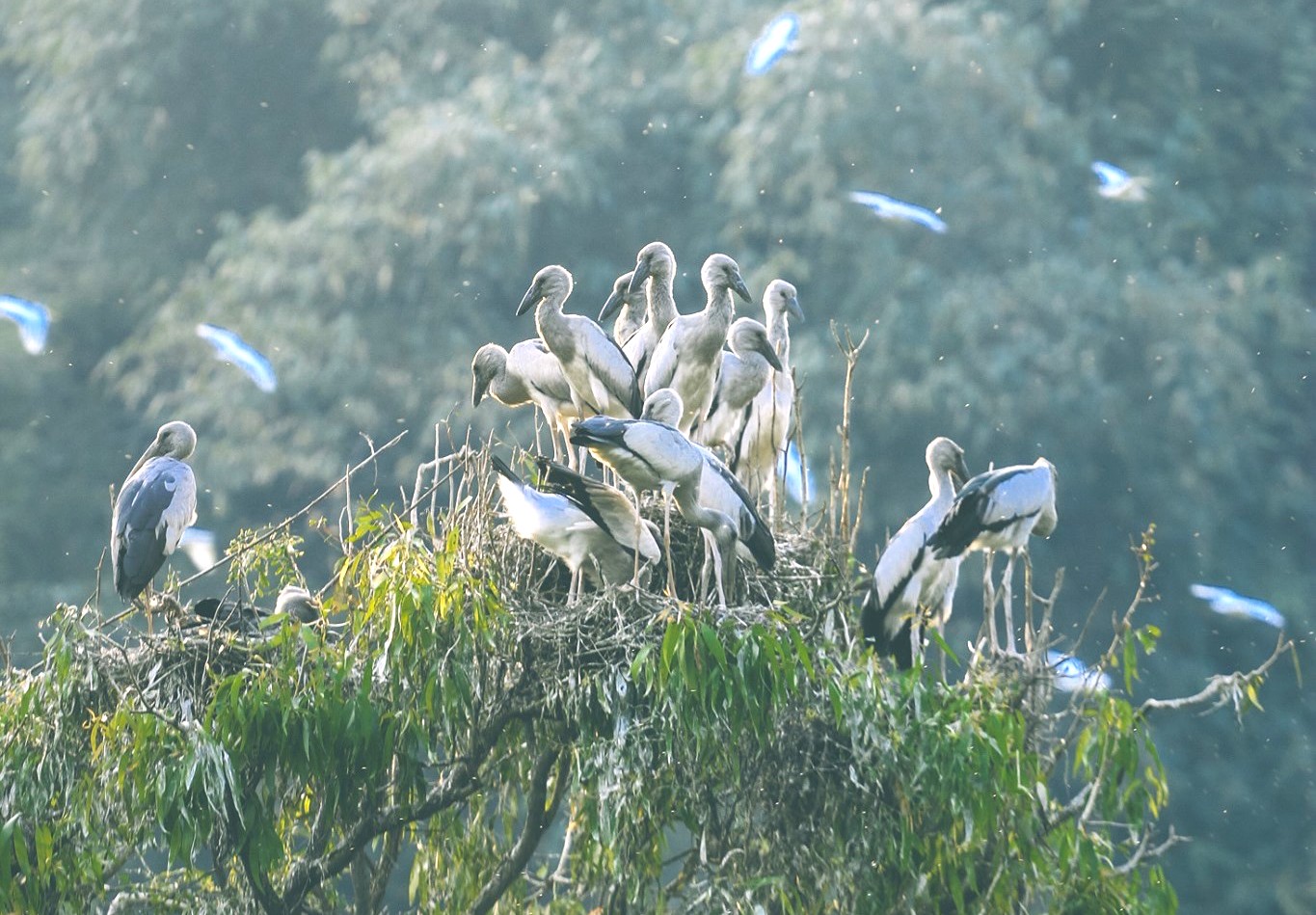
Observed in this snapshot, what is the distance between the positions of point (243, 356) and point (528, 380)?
5.82 meters

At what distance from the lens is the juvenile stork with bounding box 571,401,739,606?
511 centimetres

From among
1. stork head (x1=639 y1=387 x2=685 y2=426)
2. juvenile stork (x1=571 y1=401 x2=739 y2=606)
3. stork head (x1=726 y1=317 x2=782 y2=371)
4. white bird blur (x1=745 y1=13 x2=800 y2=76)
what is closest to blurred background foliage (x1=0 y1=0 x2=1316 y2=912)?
Answer: white bird blur (x1=745 y1=13 x2=800 y2=76)

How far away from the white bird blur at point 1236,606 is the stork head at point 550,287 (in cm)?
628

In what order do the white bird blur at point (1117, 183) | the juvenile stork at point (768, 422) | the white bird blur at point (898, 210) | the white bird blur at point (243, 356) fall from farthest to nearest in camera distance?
the white bird blur at point (1117, 183) → the white bird blur at point (243, 356) → the white bird blur at point (898, 210) → the juvenile stork at point (768, 422)

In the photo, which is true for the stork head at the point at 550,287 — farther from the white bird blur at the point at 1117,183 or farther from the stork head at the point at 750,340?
the white bird blur at the point at 1117,183

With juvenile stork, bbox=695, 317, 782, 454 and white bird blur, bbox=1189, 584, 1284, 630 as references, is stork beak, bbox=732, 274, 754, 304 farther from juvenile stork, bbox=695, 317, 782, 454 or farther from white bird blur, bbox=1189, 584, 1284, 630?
white bird blur, bbox=1189, 584, 1284, 630

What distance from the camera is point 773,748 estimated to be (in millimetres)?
4965

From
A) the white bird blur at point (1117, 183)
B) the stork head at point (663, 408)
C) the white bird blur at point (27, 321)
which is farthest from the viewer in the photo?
the white bird blur at point (27, 321)

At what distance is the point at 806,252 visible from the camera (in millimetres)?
12984

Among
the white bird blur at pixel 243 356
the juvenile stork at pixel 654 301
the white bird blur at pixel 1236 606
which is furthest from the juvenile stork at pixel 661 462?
Answer: the white bird blur at pixel 243 356

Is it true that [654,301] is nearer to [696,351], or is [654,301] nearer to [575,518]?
[696,351]

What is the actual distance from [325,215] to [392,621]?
341 inches

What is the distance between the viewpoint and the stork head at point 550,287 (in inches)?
267

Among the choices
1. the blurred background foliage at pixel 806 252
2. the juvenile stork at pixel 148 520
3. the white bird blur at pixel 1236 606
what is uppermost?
the juvenile stork at pixel 148 520
